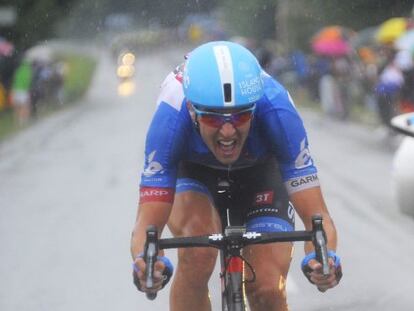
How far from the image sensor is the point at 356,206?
35.3 feet

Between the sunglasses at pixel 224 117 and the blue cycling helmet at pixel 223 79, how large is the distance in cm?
4

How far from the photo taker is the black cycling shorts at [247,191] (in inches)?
178

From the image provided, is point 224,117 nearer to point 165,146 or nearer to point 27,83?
point 165,146

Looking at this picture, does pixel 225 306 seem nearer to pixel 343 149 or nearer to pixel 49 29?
pixel 343 149


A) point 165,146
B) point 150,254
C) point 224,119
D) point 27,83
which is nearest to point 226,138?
point 224,119

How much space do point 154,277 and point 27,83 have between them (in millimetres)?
21248

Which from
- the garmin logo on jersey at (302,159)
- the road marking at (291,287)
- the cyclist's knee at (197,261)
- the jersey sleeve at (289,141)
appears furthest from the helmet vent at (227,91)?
the road marking at (291,287)

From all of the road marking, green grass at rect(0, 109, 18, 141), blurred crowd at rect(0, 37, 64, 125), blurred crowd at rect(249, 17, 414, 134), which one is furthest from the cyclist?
blurred crowd at rect(0, 37, 64, 125)

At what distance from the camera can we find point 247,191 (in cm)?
455

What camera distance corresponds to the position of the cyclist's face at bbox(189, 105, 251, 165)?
12.9 ft

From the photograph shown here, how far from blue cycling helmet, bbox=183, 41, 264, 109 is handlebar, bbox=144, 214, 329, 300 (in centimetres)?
50

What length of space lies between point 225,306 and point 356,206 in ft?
23.2

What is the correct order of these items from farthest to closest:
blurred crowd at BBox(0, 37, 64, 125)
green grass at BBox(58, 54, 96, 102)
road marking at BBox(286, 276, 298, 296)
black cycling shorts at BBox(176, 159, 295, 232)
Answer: green grass at BBox(58, 54, 96, 102), blurred crowd at BBox(0, 37, 64, 125), road marking at BBox(286, 276, 298, 296), black cycling shorts at BBox(176, 159, 295, 232)

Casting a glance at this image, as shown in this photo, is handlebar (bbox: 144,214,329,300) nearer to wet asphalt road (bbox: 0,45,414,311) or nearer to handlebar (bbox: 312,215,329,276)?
handlebar (bbox: 312,215,329,276)
